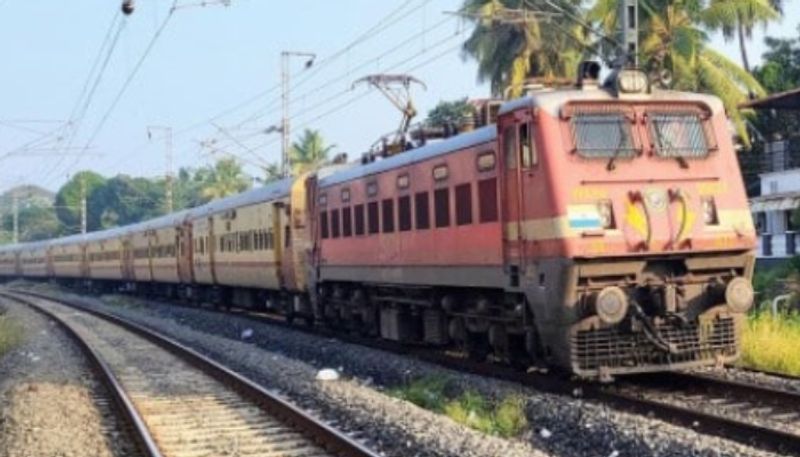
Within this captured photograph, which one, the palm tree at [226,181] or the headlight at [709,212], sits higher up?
the palm tree at [226,181]

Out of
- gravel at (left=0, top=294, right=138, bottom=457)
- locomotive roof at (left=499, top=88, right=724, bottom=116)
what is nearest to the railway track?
gravel at (left=0, top=294, right=138, bottom=457)

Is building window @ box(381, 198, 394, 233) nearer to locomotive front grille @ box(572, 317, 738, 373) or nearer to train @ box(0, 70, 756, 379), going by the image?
train @ box(0, 70, 756, 379)

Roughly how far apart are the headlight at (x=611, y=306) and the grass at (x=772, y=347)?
3.30 metres

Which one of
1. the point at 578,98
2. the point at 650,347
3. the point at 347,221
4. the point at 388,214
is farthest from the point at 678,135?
the point at 347,221

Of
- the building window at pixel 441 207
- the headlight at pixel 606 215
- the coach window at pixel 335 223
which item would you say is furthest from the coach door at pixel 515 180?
the coach window at pixel 335 223

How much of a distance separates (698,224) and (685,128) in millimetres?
1222

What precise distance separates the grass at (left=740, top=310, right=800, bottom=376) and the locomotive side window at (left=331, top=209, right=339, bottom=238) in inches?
301

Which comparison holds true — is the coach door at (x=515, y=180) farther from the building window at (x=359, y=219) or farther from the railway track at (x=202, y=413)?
the building window at (x=359, y=219)

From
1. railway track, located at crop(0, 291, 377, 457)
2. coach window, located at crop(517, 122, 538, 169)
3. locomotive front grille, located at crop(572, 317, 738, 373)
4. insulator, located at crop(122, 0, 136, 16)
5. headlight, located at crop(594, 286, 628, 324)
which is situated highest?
insulator, located at crop(122, 0, 136, 16)

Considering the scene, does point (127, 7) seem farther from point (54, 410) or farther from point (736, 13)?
point (736, 13)

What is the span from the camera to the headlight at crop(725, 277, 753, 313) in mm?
12055

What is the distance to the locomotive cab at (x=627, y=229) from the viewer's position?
11844mm

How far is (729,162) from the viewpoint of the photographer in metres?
12.7

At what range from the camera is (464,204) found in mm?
14289
